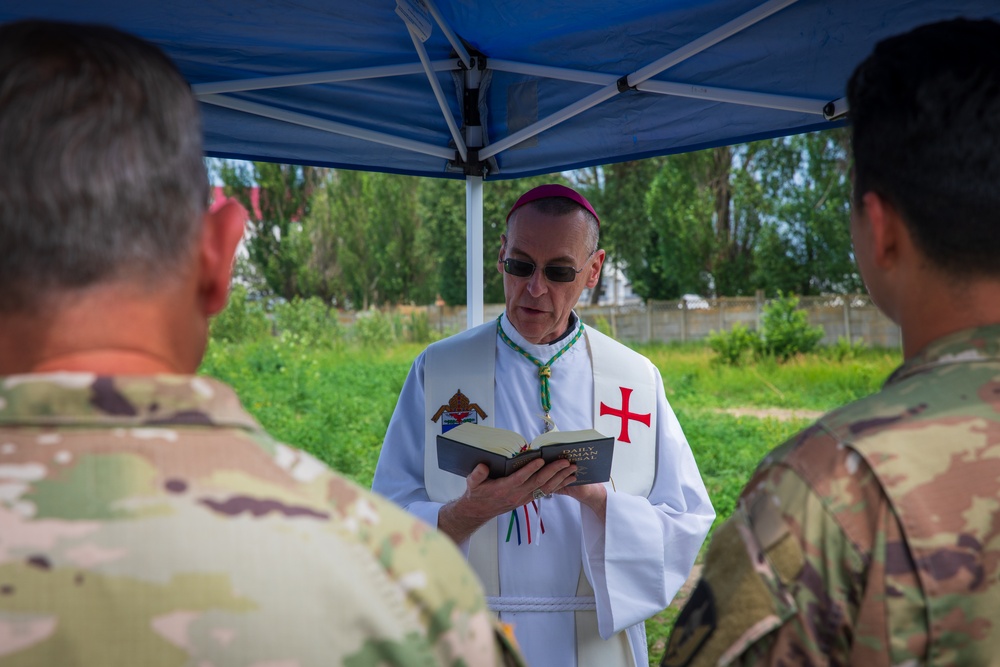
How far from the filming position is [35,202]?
35.5 inches

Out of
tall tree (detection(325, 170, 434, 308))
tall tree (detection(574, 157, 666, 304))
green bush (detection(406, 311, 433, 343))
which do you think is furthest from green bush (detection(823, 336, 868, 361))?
tall tree (detection(325, 170, 434, 308))

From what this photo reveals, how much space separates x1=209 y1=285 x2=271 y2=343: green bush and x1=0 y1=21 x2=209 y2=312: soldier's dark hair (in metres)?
14.6

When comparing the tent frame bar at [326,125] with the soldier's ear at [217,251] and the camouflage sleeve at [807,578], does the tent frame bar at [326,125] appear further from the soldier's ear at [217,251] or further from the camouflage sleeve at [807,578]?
the camouflage sleeve at [807,578]

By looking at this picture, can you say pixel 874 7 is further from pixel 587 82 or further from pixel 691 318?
pixel 691 318

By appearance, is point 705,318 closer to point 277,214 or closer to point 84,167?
point 277,214

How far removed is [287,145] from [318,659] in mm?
3286

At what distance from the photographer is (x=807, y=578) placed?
1.23 metres

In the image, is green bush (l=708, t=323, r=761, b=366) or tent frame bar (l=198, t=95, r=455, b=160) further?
green bush (l=708, t=323, r=761, b=366)

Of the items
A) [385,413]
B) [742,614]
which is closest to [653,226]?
[385,413]

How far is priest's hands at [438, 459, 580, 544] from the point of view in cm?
252

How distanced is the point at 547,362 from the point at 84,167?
2.55 metres

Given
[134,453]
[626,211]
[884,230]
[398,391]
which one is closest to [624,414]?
[884,230]

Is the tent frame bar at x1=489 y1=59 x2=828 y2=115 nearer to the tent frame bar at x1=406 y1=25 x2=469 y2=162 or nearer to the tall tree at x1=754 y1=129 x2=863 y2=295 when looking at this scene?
the tent frame bar at x1=406 y1=25 x2=469 y2=162

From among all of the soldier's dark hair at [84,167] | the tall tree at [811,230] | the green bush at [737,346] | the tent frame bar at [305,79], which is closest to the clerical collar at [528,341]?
the tent frame bar at [305,79]
